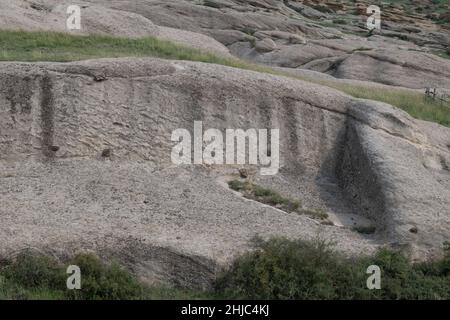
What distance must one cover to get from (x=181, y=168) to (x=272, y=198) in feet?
9.23

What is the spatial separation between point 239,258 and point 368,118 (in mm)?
8818

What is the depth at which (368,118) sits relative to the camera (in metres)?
20.7

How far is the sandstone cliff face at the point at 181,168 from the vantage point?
47.4ft

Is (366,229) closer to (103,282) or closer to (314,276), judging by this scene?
(314,276)

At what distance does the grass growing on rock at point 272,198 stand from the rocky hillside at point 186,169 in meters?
0.27

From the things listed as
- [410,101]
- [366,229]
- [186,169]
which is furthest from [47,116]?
[410,101]

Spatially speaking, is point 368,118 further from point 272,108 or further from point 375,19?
point 375,19

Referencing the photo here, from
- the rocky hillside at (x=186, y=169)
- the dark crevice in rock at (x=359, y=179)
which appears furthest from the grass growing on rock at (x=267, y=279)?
the dark crevice in rock at (x=359, y=179)

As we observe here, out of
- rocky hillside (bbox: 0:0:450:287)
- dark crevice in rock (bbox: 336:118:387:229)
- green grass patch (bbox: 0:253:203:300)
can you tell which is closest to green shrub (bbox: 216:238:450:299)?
rocky hillside (bbox: 0:0:450:287)

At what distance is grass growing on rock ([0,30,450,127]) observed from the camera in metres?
24.6

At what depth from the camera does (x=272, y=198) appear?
1770 cm

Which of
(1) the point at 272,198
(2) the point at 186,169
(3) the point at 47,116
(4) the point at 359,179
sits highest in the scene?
(3) the point at 47,116

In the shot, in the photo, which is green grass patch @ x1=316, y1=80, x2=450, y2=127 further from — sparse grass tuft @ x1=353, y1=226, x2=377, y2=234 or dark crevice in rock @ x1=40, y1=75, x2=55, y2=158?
dark crevice in rock @ x1=40, y1=75, x2=55, y2=158

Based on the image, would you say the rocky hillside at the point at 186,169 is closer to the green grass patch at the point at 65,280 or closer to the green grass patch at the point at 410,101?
the green grass patch at the point at 65,280
